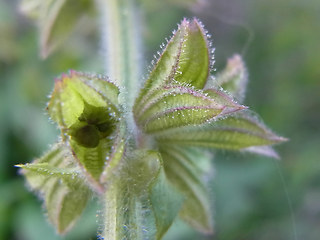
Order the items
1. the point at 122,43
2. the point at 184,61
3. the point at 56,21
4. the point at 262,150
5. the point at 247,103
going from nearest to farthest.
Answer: the point at 184,61, the point at 262,150, the point at 122,43, the point at 56,21, the point at 247,103

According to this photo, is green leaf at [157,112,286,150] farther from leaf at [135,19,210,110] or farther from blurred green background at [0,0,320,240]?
blurred green background at [0,0,320,240]

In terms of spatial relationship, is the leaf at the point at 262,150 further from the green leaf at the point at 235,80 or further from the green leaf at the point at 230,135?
the green leaf at the point at 235,80

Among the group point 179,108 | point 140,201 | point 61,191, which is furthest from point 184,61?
point 61,191

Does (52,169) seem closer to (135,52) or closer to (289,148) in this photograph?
(135,52)

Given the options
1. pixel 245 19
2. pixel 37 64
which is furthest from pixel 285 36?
pixel 37 64

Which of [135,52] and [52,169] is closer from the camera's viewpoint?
[52,169]

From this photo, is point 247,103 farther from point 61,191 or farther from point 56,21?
point 61,191
